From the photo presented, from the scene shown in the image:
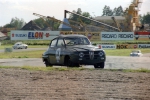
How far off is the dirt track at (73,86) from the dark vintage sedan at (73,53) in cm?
456

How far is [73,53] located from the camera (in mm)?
17688

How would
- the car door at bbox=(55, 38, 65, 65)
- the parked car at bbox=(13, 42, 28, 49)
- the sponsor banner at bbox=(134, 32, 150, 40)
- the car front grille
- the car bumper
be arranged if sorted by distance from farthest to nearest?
the parked car at bbox=(13, 42, 28, 49) < the sponsor banner at bbox=(134, 32, 150, 40) < the car door at bbox=(55, 38, 65, 65) < the car front grille < the car bumper

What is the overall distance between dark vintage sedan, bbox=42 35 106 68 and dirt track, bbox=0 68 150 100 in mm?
4558

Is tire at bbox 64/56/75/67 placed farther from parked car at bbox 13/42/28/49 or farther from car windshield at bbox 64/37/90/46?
parked car at bbox 13/42/28/49

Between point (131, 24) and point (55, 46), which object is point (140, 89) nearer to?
point (55, 46)

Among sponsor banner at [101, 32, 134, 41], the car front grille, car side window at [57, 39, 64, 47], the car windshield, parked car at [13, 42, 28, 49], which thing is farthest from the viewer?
parked car at [13, 42, 28, 49]

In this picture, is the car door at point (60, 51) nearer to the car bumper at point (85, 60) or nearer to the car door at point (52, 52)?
the car door at point (52, 52)

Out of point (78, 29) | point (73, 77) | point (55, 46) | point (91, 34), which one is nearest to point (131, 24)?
point (78, 29)

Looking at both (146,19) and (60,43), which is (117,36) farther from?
(146,19)

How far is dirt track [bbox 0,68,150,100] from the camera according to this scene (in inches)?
371

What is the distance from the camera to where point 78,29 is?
286ft

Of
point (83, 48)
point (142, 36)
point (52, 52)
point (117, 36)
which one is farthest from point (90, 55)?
point (142, 36)

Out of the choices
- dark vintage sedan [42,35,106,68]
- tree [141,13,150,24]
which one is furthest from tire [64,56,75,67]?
tree [141,13,150,24]

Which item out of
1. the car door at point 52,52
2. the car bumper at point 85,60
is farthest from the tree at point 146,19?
the car bumper at point 85,60
